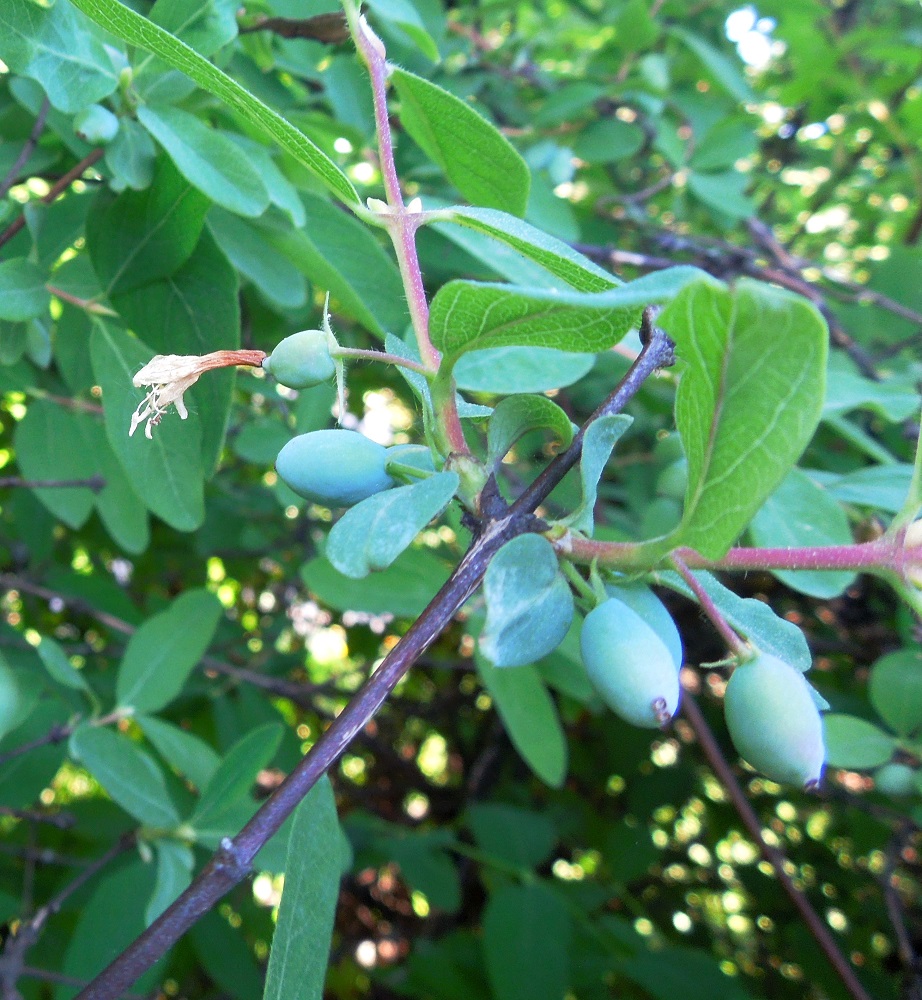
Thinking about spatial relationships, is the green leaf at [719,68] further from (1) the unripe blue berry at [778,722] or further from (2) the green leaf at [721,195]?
(1) the unripe blue berry at [778,722]

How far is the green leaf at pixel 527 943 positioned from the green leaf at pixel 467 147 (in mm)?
1363

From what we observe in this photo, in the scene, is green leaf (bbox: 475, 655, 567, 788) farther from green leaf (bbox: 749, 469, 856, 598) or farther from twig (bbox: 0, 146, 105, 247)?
twig (bbox: 0, 146, 105, 247)

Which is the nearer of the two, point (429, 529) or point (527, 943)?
point (527, 943)

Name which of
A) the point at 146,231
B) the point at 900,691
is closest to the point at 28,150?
the point at 146,231

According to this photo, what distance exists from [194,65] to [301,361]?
197 millimetres

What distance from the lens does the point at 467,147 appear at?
70 cm

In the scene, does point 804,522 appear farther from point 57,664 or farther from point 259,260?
point 57,664

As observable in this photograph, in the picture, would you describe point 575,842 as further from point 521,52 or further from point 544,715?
point 521,52

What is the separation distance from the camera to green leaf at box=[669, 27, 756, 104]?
1.68 m

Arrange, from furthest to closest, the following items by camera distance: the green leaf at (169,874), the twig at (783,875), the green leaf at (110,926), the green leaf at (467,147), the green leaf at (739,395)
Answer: the twig at (783,875) → the green leaf at (110,926) → the green leaf at (169,874) → the green leaf at (467,147) → the green leaf at (739,395)

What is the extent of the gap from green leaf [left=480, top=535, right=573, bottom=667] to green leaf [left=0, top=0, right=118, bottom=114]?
593 mm

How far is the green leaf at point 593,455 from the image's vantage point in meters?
0.51

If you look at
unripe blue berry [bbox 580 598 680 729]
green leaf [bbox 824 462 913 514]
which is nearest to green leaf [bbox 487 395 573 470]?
unripe blue berry [bbox 580 598 680 729]

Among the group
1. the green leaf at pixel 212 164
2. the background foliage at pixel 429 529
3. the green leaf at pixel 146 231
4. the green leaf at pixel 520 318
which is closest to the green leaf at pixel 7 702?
the background foliage at pixel 429 529
